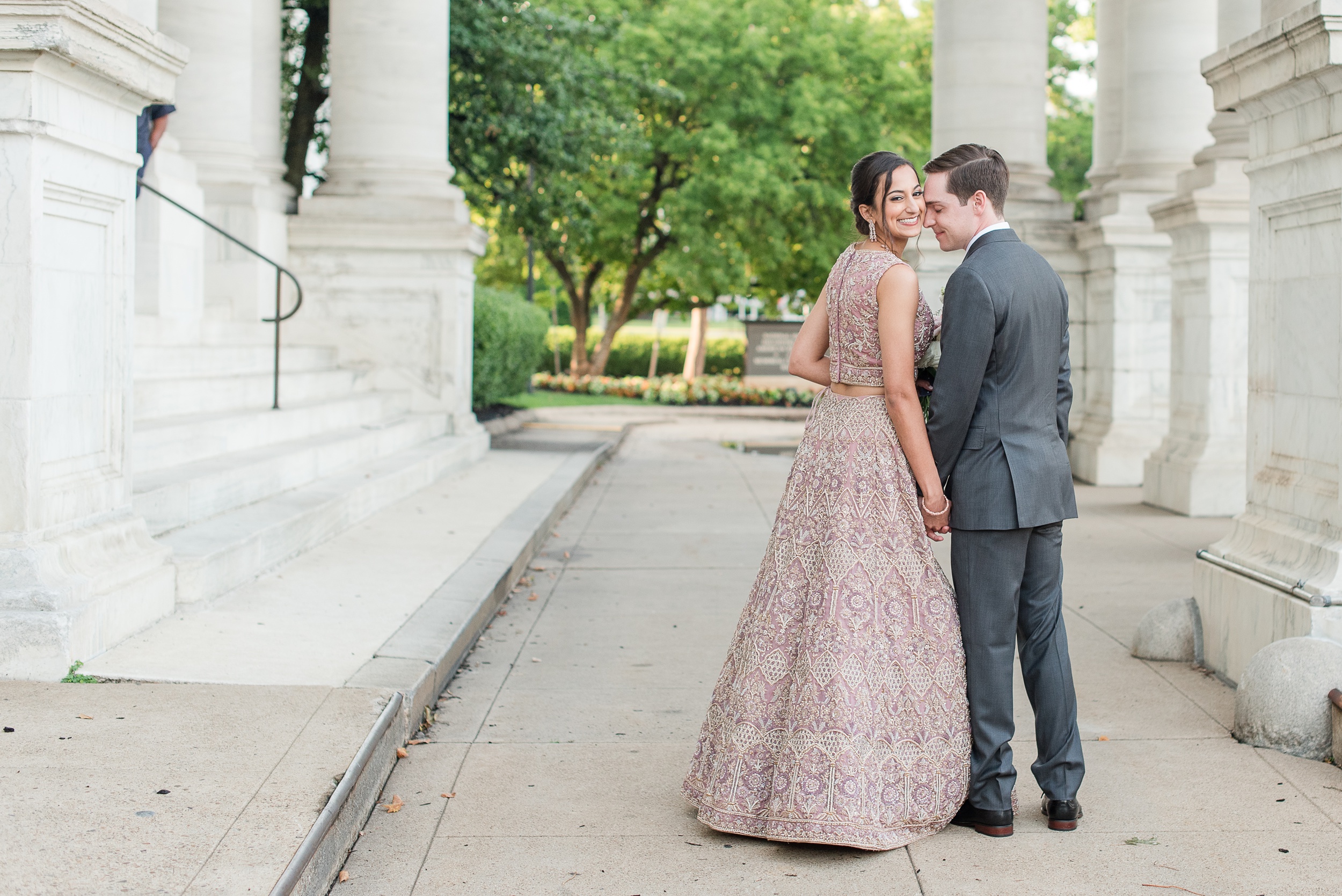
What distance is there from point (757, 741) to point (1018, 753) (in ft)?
4.71

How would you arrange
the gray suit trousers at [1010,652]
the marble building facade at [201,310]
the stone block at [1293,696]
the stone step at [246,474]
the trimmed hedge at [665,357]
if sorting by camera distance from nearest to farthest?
1. the gray suit trousers at [1010,652]
2. the stone block at [1293,696]
3. the marble building facade at [201,310]
4. the stone step at [246,474]
5. the trimmed hedge at [665,357]

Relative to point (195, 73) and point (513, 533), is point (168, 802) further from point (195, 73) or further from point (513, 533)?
point (195, 73)

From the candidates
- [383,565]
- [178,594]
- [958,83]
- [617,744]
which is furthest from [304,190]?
[617,744]

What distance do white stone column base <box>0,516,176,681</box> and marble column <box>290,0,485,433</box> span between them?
785cm

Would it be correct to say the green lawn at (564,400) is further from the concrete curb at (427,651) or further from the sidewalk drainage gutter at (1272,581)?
the sidewalk drainage gutter at (1272,581)

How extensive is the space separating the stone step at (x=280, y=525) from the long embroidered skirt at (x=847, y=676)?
11.2ft

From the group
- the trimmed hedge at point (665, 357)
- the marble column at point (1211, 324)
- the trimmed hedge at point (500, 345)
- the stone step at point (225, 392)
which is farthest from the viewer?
the trimmed hedge at point (665, 357)

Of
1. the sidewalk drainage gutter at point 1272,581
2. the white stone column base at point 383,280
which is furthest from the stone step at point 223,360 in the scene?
the sidewalk drainage gutter at point 1272,581

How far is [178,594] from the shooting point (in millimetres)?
6340

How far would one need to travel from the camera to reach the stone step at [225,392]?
349 inches

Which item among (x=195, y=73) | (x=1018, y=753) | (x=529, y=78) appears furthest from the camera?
(x=529, y=78)

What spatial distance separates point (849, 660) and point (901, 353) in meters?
0.92

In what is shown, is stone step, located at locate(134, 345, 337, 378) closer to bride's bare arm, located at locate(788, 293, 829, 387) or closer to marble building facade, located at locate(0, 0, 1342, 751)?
marble building facade, located at locate(0, 0, 1342, 751)

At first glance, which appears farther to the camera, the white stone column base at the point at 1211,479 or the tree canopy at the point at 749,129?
the tree canopy at the point at 749,129
